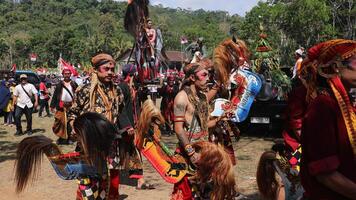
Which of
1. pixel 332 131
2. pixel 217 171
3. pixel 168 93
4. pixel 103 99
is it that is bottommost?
pixel 168 93

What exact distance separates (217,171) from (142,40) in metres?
5.08

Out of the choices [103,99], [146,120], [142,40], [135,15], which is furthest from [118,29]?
[146,120]

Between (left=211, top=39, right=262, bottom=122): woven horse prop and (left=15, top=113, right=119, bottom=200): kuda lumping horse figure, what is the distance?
1448 millimetres

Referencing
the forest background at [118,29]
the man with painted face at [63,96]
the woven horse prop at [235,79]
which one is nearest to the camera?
the woven horse prop at [235,79]

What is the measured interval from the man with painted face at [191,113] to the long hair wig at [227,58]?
908 mm

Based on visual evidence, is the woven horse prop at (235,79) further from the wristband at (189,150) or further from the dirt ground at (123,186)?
the dirt ground at (123,186)

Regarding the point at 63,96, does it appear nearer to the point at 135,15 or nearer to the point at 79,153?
the point at 135,15

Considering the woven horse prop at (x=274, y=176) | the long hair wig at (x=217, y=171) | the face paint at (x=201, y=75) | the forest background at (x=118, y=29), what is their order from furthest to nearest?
the forest background at (x=118, y=29) < the face paint at (x=201, y=75) < the long hair wig at (x=217, y=171) < the woven horse prop at (x=274, y=176)

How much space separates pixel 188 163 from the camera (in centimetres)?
429

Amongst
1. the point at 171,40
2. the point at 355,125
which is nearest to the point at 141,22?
the point at 355,125

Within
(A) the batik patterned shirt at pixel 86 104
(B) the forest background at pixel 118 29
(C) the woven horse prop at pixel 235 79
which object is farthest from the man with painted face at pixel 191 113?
(B) the forest background at pixel 118 29

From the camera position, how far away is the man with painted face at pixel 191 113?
429 centimetres

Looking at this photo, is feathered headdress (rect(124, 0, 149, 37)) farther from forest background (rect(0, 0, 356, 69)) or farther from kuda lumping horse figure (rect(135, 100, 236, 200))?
kuda lumping horse figure (rect(135, 100, 236, 200))

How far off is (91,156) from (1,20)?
132 m
